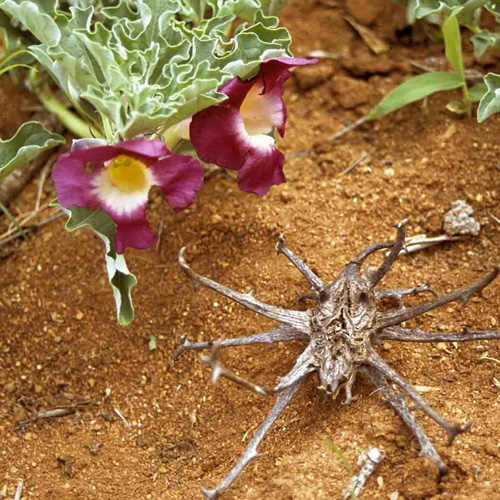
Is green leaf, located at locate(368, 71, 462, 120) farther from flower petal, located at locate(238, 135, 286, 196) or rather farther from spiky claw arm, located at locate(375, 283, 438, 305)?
spiky claw arm, located at locate(375, 283, 438, 305)

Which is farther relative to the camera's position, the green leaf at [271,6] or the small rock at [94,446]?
the green leaf at [271,6]

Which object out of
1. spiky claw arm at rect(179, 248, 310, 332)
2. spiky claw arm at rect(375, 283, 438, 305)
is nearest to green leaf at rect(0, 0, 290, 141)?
spiky claw arm at rect(179, 248, 310, 332)

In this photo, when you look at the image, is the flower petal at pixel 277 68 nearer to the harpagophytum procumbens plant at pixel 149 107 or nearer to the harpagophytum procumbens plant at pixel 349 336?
the harpagophytum procumbens plant at pixel 149 107

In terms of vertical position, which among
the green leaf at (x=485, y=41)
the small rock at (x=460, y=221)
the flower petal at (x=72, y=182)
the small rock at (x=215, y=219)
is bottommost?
the small rock at (x=460, y=221)

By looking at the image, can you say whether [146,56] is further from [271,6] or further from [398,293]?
[398,293]

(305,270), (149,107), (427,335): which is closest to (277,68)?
(149,107)

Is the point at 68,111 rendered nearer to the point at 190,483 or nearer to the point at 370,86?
the point at 370,86

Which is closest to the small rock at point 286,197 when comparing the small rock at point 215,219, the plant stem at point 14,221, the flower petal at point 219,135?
the small rock at point 215,219

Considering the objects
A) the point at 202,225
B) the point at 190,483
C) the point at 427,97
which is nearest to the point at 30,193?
the point at 202,225
